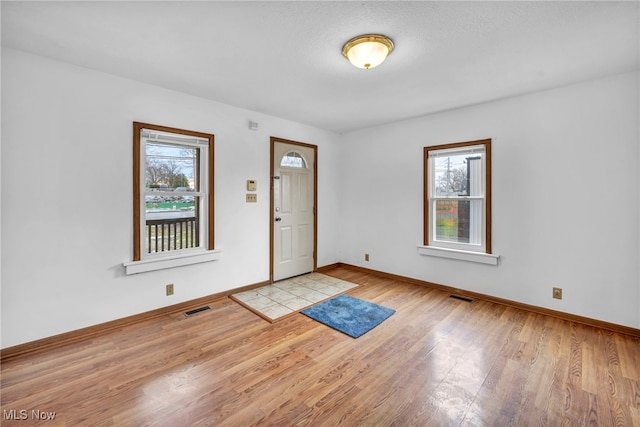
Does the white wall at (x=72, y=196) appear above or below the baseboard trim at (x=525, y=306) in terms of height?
above

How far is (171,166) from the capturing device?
128 inches

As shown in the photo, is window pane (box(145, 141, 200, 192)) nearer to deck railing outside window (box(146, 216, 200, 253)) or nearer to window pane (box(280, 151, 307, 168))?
deck railing outside window (box(146, 216, 200, 253))

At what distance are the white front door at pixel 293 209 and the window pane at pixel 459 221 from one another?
2.03 meters

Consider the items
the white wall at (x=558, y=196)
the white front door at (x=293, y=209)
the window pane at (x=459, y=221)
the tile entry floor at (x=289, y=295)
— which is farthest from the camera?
the white front door at (x=293, y=209)

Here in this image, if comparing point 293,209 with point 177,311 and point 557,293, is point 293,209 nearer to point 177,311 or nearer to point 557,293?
point 177,311

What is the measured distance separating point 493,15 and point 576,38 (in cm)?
83

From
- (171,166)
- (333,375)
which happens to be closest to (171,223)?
(171,166)

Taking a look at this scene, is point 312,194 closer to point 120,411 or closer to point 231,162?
point 231,162

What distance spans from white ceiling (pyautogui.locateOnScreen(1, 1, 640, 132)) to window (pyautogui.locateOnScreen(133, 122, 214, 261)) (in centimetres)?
61

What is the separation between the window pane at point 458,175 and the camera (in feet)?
12.2

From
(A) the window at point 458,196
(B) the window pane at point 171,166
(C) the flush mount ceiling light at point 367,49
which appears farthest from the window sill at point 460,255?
(B) the window pane at point 171,166

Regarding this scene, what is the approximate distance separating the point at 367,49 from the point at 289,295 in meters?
2.94

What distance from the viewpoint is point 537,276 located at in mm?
3213

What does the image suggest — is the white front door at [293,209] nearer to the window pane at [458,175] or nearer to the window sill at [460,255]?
the window sill at [460,255]
